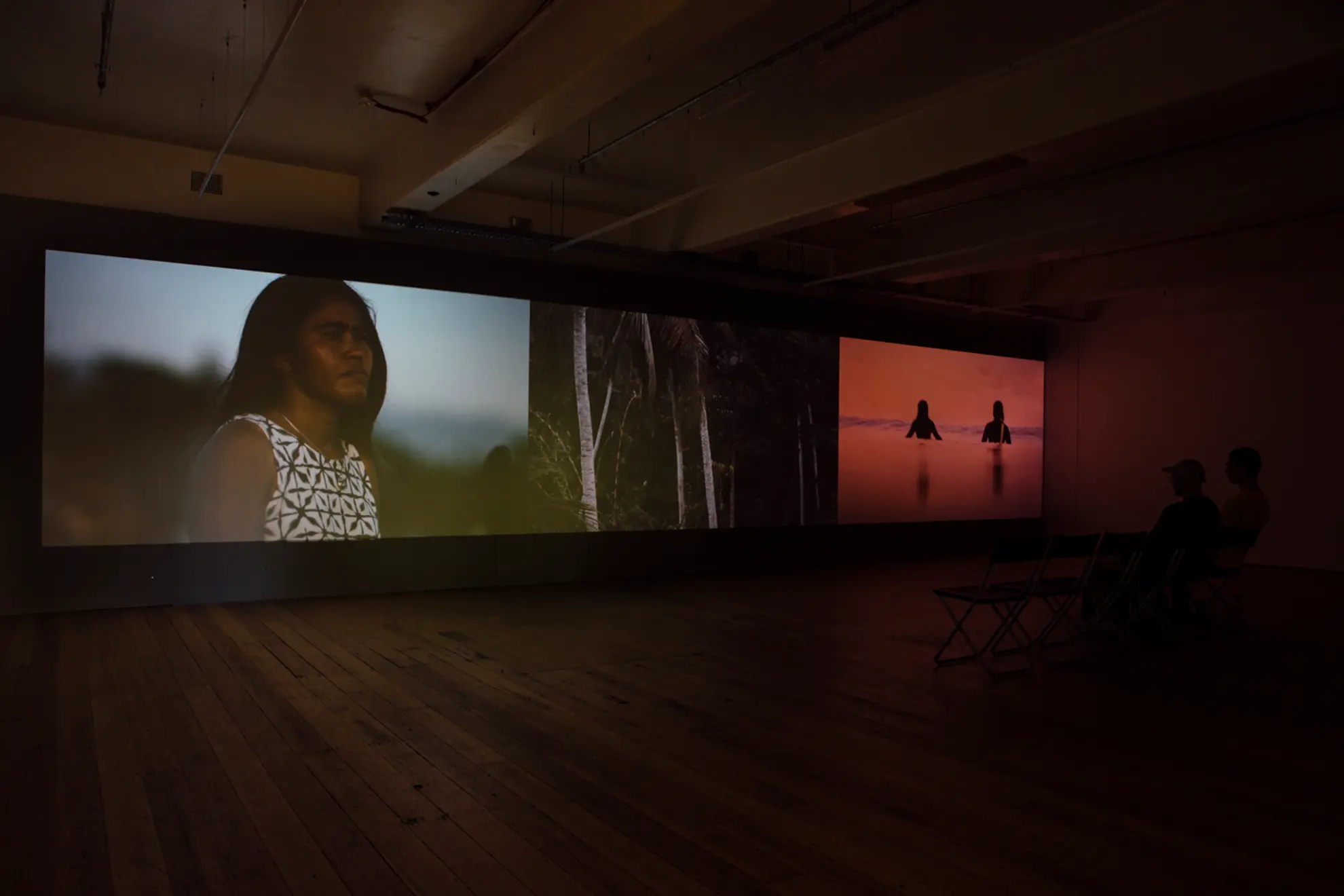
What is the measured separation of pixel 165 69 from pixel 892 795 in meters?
6.36

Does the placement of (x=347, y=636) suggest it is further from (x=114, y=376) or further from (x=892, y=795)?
(x=892, y=795)

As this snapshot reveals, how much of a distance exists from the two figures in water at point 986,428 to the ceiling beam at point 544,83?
275 inches

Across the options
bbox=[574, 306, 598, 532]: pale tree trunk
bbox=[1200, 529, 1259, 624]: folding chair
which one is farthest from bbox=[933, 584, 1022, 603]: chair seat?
bbox=[574, 306, 598, 532]: pale tree trunk

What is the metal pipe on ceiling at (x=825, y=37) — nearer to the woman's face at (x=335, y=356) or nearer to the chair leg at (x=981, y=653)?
the woman's face at (x=335, y=356)

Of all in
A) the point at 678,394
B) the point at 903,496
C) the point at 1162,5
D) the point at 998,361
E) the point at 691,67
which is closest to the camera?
the point at 1162,5

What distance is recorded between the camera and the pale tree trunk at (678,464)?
9.95m

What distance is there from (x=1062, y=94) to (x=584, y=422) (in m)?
5.19

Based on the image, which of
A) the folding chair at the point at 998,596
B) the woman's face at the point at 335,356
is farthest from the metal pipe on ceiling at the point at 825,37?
the folding chair at the point at 998,596

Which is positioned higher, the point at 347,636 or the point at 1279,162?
the point at 1279,162

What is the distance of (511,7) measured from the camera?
5336 millimetres

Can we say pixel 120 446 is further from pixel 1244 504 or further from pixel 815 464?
pixel 1244 504

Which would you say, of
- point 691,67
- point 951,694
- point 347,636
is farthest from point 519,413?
point 951,694

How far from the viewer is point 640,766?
12.3 feet

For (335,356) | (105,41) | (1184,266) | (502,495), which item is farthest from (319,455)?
(1184,266)
